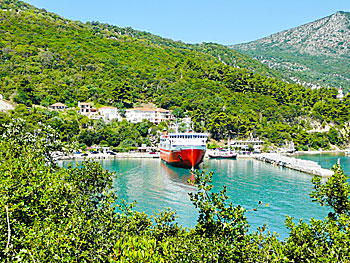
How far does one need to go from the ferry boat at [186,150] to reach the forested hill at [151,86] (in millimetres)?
30097

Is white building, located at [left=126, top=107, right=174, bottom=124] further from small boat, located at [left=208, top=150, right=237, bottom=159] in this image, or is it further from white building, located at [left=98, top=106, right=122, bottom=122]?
small boat, located at [left=208, top=150, right=237, bottom=159]

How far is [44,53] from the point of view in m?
106

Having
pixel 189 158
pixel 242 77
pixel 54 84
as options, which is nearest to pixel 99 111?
pixel 54 84

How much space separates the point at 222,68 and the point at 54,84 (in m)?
64.3

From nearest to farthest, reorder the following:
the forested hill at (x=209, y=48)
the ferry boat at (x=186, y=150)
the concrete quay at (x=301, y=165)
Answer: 1. the concrete quay at (x=301, y=165)
2. the ferry boat at (x=186, y=150)
3. the forested hill at (x=209, y=48)

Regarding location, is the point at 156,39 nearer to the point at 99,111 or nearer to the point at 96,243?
the point at 99,111

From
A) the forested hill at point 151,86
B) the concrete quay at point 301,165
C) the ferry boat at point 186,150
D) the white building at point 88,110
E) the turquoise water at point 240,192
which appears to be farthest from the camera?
the forested hill at point 151,86

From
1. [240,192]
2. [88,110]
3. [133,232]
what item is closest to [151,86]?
[88,110]

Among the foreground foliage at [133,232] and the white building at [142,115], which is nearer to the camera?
the foreground foliage at [133,232]

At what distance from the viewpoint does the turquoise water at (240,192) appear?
23.7 meters

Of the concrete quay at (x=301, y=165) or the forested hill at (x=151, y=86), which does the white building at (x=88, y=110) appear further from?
the concrete quay at (x=301, y=165)

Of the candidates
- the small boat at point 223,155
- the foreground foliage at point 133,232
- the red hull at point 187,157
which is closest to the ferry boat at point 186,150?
the red hull at point 187,157

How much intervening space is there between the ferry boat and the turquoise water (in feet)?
5.19

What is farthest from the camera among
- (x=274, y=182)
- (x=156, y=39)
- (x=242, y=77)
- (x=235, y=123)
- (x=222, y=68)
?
(x=156, y=39)
